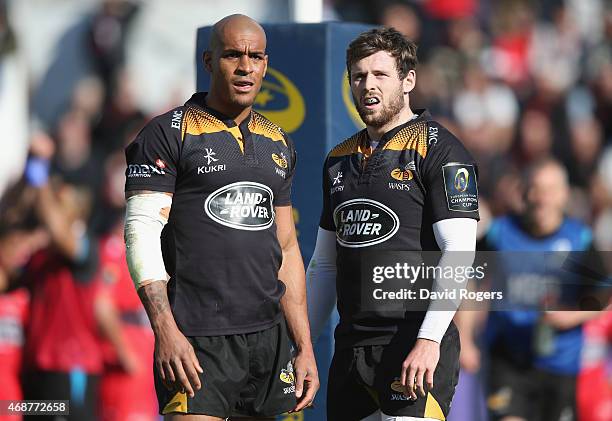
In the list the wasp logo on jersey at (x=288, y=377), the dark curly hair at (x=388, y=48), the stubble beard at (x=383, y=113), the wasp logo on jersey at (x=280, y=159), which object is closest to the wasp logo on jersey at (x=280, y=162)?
the wasp logo on jersey at (x=280, y=159)

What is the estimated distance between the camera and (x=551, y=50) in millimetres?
11883

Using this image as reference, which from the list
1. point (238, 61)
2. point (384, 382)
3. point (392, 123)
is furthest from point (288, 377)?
point (238, 61)

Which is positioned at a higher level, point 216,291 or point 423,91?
point 423,91

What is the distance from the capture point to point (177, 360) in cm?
389

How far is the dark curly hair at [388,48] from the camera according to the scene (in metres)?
4.43

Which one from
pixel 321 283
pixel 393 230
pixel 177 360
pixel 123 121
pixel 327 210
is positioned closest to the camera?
pixel 177 360

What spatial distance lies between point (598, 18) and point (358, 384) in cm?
870

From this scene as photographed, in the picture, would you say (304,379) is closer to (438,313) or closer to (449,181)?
(438,313)

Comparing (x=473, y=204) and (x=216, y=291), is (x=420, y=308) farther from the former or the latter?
(x=216, y=291)

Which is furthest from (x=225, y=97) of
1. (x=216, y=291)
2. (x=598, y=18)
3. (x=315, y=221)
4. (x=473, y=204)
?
(x=598, y=18)

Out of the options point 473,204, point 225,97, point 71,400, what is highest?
point 225,97

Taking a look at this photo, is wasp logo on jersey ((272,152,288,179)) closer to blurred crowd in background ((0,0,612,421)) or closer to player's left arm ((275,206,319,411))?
player's left arm ((275,206,319,411))

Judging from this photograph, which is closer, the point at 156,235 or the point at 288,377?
the point at 156,235

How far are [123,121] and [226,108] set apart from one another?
5443mm
